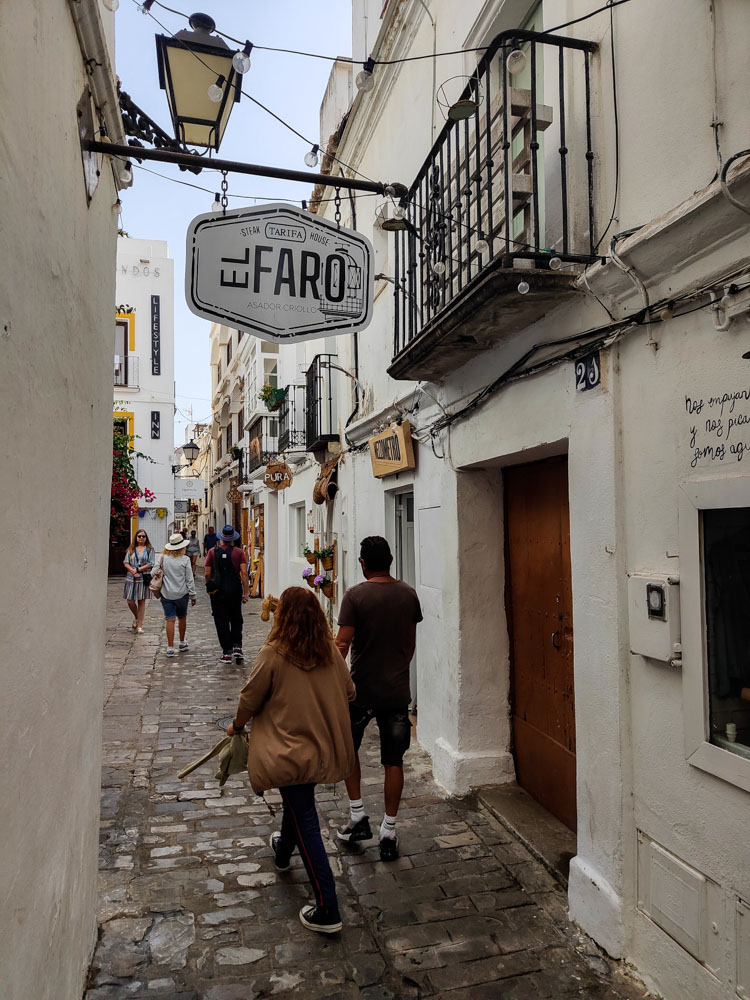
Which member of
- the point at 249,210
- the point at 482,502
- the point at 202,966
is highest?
the point at 249,210

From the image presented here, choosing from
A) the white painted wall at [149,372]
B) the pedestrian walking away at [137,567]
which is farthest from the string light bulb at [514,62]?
the white painted wall at [149,372]

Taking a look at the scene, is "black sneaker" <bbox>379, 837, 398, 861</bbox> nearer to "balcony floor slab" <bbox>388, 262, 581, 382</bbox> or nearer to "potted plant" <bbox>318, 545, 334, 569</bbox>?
"balcony floor slab" <bbox>388, 262, 581, 382</bbox>

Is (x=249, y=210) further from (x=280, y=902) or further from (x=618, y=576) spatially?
(x=280, y=902)

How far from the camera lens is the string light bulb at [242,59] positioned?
3.46 metres

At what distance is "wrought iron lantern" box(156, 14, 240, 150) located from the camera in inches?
138

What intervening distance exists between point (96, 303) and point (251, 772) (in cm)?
234

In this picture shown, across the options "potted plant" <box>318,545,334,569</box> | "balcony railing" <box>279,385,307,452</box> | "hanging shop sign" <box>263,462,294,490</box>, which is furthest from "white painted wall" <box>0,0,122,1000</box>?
"hanging shop sign" <box>263,462,294,490</box>

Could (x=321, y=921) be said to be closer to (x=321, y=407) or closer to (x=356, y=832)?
(x=356, y=832)

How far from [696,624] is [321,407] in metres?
8.03

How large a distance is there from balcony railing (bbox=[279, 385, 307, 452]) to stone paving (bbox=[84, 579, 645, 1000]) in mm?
8186

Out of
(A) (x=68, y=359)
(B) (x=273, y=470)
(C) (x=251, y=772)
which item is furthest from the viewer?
(B) (x=273, y=470)

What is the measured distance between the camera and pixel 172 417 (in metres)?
A: 23.5

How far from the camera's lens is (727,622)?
2.66m

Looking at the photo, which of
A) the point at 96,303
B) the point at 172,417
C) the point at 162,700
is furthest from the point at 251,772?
the point at 172,417
